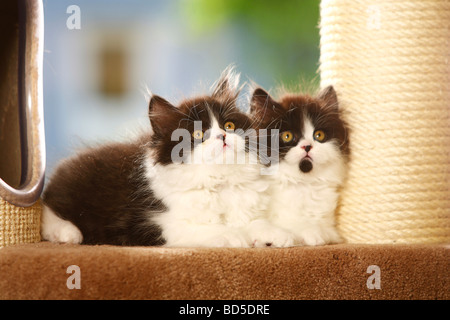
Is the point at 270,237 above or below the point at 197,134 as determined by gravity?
below

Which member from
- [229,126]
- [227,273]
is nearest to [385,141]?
[229,126]

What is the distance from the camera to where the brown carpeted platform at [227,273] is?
1.09 meters

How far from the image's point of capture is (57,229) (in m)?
1.56

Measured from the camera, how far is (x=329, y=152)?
159cm

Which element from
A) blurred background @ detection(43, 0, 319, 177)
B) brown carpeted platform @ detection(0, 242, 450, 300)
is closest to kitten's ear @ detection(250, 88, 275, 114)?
brown carpeted platform @ detection(0, 242, 450, 300)

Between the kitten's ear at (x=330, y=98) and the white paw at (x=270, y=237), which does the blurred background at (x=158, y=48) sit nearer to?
the kitten's ear at (x=330, y=98)

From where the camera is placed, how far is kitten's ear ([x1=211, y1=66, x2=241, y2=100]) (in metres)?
1.63

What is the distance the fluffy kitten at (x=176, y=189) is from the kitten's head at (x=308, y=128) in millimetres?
104

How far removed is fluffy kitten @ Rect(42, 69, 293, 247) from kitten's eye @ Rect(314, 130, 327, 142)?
0.82 feet

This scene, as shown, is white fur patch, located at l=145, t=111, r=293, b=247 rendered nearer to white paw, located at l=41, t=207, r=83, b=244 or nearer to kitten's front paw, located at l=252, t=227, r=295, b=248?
kitten's front paw, located at l=252, t=227, r=295, b=248

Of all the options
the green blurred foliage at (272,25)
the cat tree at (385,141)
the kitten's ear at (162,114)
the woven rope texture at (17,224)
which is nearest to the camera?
the cat tree at (385,141)

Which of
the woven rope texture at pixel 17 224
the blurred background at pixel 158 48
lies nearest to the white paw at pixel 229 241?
the woven rope texture at pixel 17 224

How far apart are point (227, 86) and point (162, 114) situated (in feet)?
0.95

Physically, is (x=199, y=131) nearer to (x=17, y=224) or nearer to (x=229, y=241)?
(x=229, y=241)
